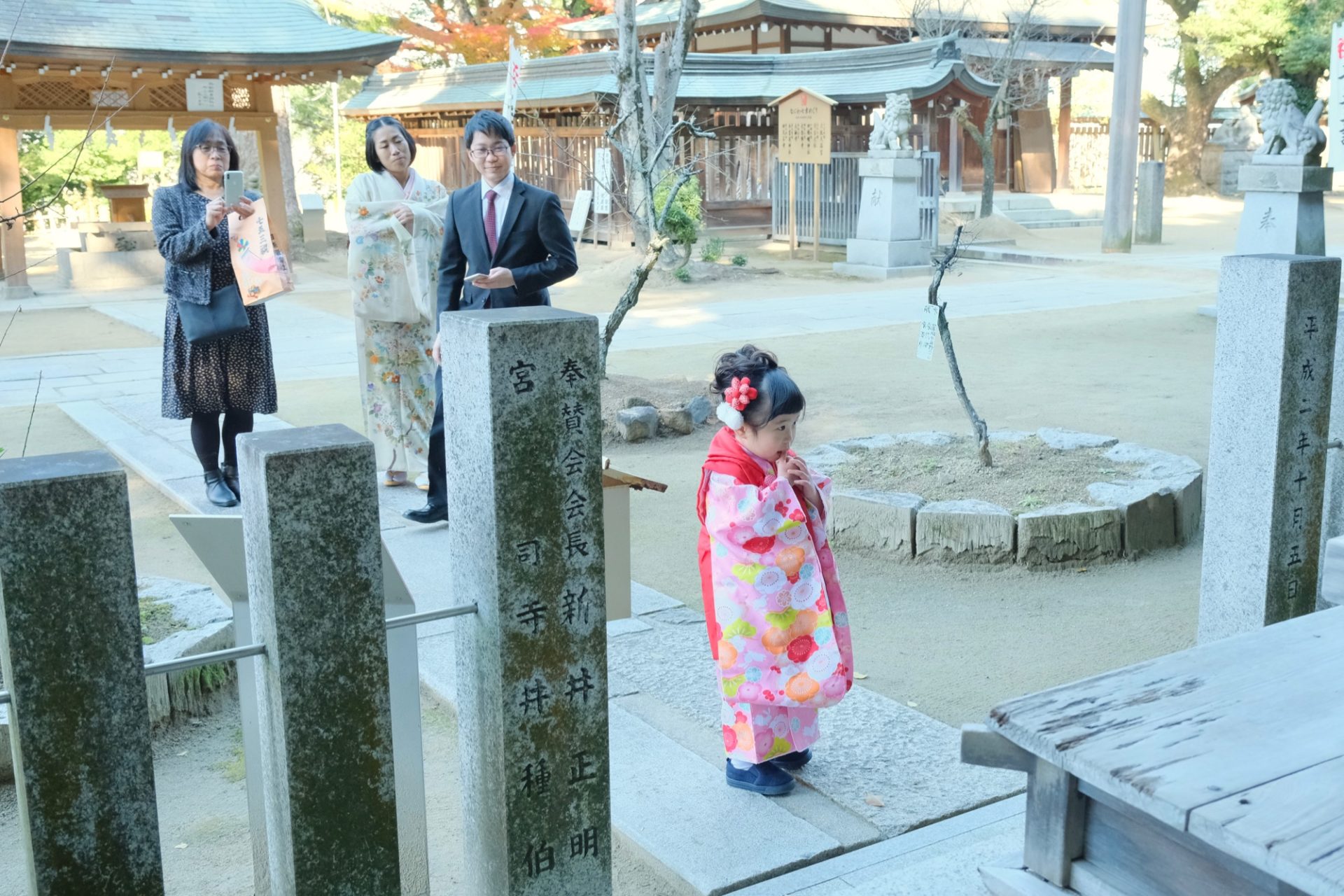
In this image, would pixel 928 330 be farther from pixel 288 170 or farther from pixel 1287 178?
pixel 288 170

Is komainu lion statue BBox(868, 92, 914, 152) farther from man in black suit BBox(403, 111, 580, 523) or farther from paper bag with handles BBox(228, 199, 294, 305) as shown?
paper bag with handles BBox(228, 199, 294, 305)

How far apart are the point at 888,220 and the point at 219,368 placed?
11.3 meters

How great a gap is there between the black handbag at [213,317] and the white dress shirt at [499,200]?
1.07 metres

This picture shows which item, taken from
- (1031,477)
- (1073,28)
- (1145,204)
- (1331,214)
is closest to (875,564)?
(1031,477)

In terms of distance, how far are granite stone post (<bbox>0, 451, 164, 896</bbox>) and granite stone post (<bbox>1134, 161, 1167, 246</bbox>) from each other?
1804 centimetres

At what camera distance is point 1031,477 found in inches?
198

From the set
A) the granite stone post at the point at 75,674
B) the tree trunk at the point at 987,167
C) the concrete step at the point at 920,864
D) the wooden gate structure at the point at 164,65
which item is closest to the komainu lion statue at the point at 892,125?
the tree trunk at the point at 987,167

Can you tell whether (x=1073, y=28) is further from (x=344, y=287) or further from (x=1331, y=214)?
(x=344, y=287)

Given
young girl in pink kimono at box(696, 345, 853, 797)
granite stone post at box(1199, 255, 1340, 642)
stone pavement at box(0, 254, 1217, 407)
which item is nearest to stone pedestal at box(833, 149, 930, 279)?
stone pavement at box(0, 254, 1217, 407)

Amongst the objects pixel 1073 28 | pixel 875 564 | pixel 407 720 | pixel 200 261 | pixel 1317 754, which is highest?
pixel 1073 28

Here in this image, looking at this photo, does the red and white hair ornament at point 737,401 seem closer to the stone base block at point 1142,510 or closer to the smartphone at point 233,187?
the stone base block at point 1142,510

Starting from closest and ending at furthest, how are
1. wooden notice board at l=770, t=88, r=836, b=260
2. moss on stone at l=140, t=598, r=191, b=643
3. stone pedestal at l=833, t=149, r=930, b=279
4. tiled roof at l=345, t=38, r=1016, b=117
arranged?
moss on stone at l=140, t=598, r=191, b=643 → stone pedestal at l=833, t=149, r=930, b=279 → wooden notice board at l=770, t=88, r=836, b=260 → tiled roof at l=345, t=38, r=1016, b=117

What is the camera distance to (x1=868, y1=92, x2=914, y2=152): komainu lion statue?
48.9 feet

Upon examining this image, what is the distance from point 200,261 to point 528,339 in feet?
10.7
